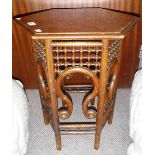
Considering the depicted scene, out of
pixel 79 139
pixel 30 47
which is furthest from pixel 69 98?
pixel 30 47

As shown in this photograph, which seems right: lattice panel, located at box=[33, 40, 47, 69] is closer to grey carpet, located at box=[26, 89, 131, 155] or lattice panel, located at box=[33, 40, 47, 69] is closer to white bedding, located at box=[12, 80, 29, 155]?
white bedding, located at box=[12, 80, 29, 155]

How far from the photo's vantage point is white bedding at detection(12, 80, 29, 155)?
0.86 m

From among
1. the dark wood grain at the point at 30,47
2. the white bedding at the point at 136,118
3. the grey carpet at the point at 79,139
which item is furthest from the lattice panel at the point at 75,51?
the grey carpet at the point at 79,139

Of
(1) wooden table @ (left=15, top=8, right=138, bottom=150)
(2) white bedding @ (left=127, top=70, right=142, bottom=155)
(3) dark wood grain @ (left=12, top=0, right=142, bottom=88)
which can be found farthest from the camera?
(3) dark wood grain @ (left=12, top=0, right=142, bottom=88)

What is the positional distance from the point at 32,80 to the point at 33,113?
0.72 ft

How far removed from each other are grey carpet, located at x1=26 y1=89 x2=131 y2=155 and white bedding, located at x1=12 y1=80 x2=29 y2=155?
0.75 ft

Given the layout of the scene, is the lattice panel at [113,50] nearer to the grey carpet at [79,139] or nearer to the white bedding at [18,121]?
the white bedding at [18,121]

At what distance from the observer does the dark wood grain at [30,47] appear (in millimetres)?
1144

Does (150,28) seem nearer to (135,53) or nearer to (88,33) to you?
(88,33)

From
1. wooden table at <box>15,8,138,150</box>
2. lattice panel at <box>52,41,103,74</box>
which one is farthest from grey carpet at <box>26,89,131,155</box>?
lattice panel at <box>52,41,103,74</box>

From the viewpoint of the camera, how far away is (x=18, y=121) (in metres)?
0.90

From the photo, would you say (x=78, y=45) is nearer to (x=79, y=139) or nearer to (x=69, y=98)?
(x=69, y=98)

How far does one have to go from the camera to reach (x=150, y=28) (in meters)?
0.82

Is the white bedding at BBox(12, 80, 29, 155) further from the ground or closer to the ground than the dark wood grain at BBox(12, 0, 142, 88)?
closer to the ground
